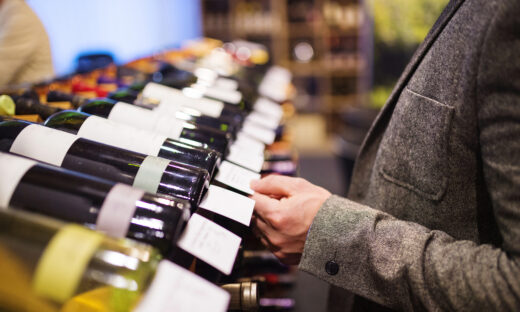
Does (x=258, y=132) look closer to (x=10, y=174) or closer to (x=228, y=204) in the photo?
(x=228, y=204)

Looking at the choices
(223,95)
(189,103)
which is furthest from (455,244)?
(223,95)

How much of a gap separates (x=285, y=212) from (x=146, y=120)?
309mm

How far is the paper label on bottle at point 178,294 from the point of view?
392 millimetres

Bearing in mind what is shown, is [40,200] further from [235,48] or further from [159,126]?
[235,48]

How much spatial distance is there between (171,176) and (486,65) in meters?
0.44

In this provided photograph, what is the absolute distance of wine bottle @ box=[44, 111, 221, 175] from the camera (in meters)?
0.62

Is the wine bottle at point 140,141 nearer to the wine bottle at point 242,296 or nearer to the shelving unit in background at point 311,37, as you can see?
the wine bottle at point 242,296

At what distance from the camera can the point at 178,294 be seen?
16.1 inches

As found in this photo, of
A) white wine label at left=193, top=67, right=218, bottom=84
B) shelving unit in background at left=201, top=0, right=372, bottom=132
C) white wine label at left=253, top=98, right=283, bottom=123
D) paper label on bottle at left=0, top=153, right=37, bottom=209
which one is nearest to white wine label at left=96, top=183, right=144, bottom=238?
paper label on bottle at left=0, top=153, right=37, bottom=209

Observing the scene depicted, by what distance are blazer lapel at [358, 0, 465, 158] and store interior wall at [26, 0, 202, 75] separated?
1761 mm

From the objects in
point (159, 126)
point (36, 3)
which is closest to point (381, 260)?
point (159, 126)

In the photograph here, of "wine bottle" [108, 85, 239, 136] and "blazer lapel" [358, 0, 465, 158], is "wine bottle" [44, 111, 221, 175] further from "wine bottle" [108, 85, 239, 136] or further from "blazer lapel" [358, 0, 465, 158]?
"blazer lapel" [358, 0, 465, 158]

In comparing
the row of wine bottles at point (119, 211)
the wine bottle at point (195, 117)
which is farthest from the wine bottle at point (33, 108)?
the wine bottle at point (195, 117)

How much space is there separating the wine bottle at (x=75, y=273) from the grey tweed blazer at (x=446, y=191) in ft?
1.01
